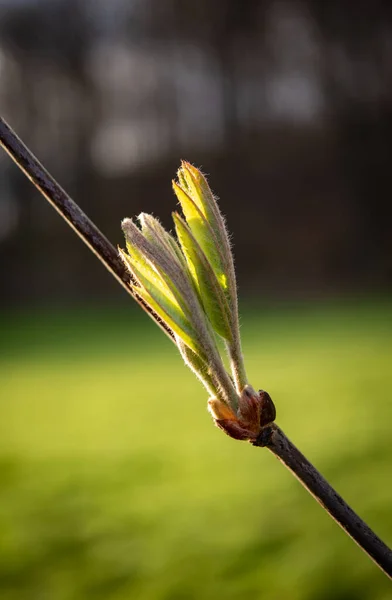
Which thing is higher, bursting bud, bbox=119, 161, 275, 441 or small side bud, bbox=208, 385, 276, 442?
bursting bud, bbox=119, 161, 275, 441

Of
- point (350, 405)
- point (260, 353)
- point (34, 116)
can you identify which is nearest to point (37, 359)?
point (260, 353)

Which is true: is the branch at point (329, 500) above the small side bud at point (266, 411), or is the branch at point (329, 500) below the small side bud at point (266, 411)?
below

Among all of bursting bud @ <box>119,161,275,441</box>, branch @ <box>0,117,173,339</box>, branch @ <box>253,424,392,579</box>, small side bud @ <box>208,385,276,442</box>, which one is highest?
branch @ <box>0,117,173,339</box>

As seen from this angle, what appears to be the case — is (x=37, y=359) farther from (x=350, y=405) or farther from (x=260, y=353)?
(x=350, y=405)

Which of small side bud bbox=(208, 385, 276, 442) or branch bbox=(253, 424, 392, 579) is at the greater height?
small side bud bbox=(208, 385, 276, 442)

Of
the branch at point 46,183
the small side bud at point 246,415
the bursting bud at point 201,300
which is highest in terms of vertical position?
the branch at point 46,183
